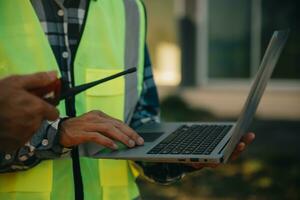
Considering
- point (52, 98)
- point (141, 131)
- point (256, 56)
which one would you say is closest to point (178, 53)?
point (256, 56)

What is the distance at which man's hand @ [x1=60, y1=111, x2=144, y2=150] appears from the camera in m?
1.74

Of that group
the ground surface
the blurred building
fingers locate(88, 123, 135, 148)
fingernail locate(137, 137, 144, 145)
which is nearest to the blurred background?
the blurred building

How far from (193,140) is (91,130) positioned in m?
0.42

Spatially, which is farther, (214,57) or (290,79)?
(214,57)

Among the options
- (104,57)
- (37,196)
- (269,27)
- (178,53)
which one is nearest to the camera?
(37,196)

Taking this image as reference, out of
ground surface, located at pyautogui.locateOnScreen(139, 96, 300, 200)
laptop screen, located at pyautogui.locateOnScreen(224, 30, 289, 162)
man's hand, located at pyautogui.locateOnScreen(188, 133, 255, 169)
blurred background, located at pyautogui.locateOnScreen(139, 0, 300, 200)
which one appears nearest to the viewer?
laptop screen, located at pyautogui.locateOnScreen(224, 30, 289, 162)

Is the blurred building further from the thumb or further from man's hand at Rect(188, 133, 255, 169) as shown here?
the thumb

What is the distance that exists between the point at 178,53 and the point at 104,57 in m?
8.64

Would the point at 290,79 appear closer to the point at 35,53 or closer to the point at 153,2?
the point at 153,2

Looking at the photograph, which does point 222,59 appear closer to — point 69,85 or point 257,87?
point 257,87

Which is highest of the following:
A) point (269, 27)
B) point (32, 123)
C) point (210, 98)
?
point (32, 123)

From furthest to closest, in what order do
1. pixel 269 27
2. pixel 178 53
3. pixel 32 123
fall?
pixel 178 53 < pixel 269 27 < pixel 32 123

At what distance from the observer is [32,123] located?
1.39 m

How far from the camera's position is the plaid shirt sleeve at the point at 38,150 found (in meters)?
1.80
